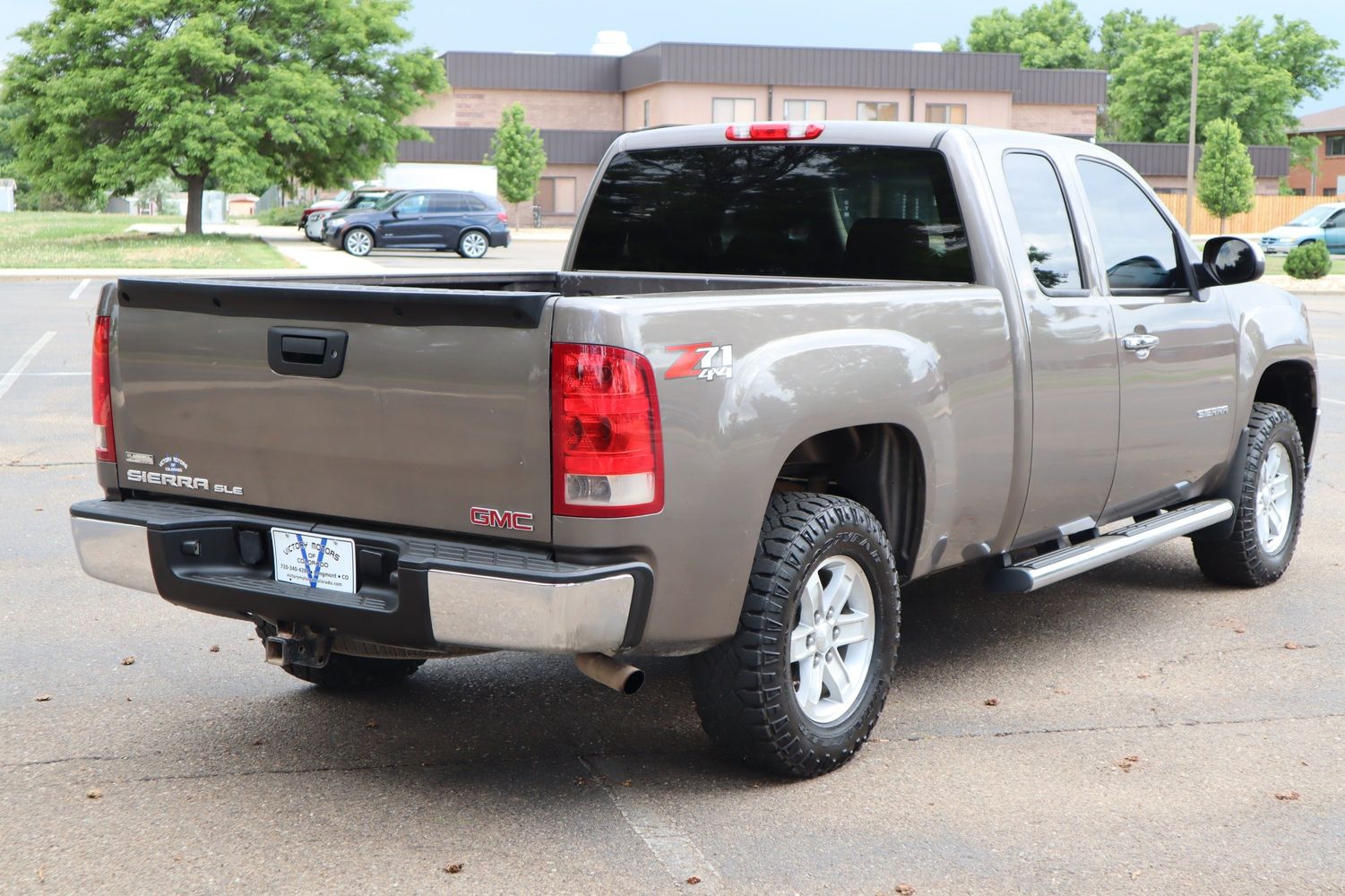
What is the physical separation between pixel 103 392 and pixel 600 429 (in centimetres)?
177

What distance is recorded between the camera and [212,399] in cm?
431

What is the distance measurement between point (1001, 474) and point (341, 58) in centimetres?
3903

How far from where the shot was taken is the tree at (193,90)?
37.8m

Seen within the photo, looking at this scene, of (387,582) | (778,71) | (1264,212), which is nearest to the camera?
(387,582)

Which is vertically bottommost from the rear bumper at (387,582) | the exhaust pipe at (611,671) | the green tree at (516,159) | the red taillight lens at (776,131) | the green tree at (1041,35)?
the exhaust pipe at (611,671)

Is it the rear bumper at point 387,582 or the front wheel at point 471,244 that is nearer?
the rear bumper at point 387,582

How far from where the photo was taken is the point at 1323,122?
9275 cm

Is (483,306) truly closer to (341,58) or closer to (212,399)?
(212,399)

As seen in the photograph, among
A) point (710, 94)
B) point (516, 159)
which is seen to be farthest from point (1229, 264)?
point (710, 94)

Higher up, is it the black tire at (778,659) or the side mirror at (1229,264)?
the side mirror at (1229,264)

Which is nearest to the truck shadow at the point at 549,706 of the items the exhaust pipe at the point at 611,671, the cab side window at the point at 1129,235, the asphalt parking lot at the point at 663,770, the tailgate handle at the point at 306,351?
the asphalt parking lot at the point at 663,770

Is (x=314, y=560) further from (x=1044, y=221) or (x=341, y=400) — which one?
(x=1044, y=221)

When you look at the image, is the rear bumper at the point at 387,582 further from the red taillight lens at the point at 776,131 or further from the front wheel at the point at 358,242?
the front wheel at the point at 358,242

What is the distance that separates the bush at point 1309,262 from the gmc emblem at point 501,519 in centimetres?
2939
